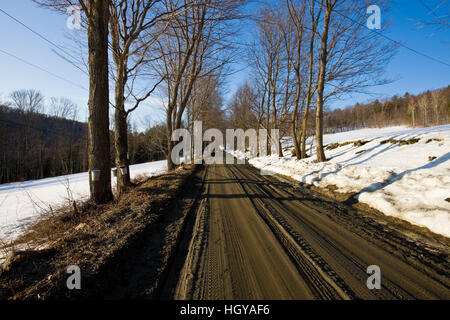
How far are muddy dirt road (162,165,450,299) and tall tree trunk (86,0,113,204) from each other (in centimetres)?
293

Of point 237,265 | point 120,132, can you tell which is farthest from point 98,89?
point 237,265

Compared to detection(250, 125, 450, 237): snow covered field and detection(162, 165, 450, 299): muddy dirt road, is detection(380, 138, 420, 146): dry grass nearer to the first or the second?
detection(250, 125, 450, 237): snow covered field

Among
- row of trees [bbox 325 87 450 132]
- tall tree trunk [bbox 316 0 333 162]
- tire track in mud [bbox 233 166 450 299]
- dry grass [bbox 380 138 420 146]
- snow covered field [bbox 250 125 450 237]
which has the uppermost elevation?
row of trees [bbox 325 87 450 132]

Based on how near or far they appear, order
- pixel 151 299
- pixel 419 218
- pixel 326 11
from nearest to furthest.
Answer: pixel 151 299
pixel 419 218
pixel 326 11

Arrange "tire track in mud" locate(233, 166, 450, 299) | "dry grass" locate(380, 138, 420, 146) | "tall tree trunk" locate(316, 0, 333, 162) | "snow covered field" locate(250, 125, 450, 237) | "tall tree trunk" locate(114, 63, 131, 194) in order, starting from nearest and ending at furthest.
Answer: "tire track in mud" locate(233, 166, 450, 299) → "snow covered field" locate(250, 125, 450, 237) → "tall tree trunk" locate(114, 63, 131, 194) → "dry grass" locate(380, 138, 420, 146) → "tall tree trunk" locate(316, 0, 333, 162)

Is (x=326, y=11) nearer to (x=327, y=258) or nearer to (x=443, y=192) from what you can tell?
(x=443, y=192)

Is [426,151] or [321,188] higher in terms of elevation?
[426,151]

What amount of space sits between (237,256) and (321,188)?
479 centimetres

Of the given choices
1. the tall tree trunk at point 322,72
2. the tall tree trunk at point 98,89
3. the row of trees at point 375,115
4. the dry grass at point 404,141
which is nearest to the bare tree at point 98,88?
the tall tree trunk at point 98,89

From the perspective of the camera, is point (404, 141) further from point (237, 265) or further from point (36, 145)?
point (36, 145)

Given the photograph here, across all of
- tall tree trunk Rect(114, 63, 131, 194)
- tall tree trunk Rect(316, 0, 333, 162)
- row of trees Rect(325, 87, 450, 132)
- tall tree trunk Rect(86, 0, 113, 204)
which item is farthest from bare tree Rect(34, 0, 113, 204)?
row of trees Rect(325, 87, 450, 132)

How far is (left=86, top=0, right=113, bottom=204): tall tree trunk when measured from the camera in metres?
4.11

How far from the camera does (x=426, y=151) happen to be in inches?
253
